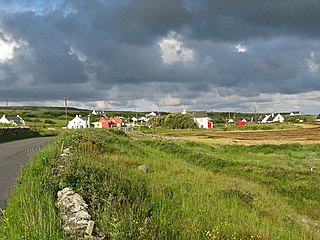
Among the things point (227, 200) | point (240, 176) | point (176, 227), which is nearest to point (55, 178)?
point (176, 227)

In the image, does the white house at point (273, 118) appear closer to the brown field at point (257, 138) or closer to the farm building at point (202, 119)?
the farm building at point (202, 119)

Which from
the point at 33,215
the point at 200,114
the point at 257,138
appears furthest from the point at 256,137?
the point at 33,215

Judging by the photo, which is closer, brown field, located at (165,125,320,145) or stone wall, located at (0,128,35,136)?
stone wall, located at (0,128,35,136)

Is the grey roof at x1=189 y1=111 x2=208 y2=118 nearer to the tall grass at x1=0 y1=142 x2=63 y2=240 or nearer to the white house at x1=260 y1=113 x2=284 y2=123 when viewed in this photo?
the white house at x1=260 y1=113 x2=284 y2=123

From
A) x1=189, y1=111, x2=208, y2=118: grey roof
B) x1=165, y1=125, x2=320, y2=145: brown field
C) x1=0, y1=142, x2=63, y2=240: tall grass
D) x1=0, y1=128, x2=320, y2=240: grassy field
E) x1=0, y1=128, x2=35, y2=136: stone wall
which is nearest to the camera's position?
x1=0, y1=142, x2=63, y2=240: tall grass

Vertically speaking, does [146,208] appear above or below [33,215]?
below

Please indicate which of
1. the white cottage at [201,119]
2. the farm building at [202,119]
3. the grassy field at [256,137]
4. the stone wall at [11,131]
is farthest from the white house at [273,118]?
the stone wall at [11,131]

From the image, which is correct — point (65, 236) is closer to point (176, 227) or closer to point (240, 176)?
point (176, 227)

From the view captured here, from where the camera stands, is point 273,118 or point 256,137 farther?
point 273,118

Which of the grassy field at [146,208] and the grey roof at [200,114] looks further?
the grey roof at [200,114]

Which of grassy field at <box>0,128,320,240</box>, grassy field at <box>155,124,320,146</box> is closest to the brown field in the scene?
grassy field at <box>155,124,320,146</box>

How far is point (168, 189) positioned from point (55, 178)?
4.16 metres

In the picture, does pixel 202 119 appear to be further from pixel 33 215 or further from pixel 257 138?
pixel 33 215

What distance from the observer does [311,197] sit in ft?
59.6
